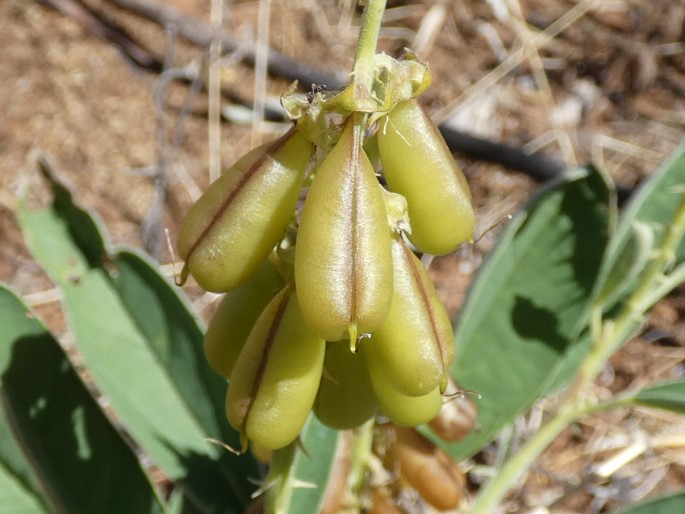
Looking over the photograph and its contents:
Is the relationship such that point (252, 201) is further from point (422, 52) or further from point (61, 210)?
point (422, 52)

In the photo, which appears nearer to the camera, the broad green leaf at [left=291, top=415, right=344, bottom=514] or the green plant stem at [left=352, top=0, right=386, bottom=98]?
the green plant stem at [left=352, top=0, right=386, bottom=98]

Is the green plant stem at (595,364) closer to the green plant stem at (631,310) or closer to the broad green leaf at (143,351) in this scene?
the green plant stem at (631,310)

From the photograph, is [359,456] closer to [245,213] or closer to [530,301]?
[530,301]

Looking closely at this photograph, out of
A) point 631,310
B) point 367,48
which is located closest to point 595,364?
point 631,310

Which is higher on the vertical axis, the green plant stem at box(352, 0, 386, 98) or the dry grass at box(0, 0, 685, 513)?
the green plant stem at box(352, 0, 386, 98)

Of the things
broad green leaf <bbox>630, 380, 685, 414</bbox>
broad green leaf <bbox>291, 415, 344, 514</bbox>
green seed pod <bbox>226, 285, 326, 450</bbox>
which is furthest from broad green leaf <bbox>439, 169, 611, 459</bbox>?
green seed pod <bbox>226, 285, 326, 450</bbox>

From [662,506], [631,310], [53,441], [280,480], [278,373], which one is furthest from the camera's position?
[631,310]

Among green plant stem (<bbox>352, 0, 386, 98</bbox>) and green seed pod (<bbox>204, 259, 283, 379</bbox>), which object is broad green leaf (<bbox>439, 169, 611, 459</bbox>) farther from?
green plant stem (<bbox>352, 0, 386, 98</bbox>)
